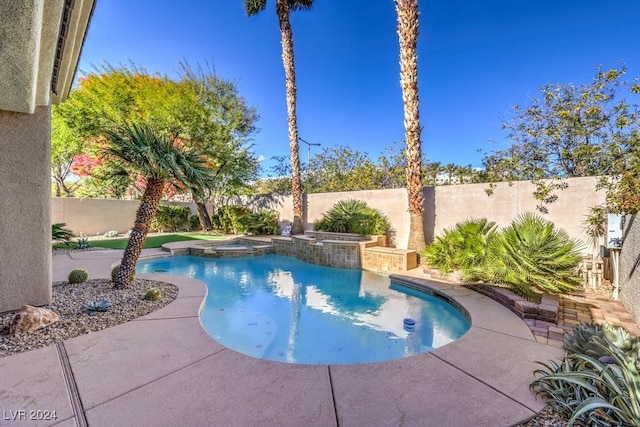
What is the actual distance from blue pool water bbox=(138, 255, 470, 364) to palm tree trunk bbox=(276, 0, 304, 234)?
5.61 metres

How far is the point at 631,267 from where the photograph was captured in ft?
15.9

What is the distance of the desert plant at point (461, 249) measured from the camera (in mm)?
6676

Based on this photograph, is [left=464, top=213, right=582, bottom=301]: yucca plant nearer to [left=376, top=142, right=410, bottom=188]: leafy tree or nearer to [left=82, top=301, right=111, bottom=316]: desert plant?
[left=82, top=301, right=111, bottom=316]: desert plant

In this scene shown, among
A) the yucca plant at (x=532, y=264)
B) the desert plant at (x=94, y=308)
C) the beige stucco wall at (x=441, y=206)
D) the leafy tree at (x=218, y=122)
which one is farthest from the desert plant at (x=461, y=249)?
the leafy tree at (x=218, y=122)

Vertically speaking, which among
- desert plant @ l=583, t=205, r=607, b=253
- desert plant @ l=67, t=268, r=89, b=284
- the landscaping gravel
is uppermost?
desert plant @ l=583, t=205, r=607, b=253

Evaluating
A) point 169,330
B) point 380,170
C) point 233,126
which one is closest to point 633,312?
point 169,330

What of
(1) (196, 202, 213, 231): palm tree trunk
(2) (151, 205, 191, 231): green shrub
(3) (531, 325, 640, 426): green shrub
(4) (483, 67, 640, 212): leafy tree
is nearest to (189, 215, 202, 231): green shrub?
(2) (151, 205, 191, 231): green shrub

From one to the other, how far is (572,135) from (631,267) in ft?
20.7

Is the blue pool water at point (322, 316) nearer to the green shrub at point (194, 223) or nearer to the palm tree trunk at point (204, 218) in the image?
the palm tree trunk at point (204, 218)

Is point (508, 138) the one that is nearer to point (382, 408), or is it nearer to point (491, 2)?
point (491, 2)

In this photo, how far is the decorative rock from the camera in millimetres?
3680

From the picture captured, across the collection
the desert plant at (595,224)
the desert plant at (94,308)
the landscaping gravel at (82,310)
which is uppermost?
the desert plant at (595,224)

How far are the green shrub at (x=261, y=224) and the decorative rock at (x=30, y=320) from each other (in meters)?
12.4

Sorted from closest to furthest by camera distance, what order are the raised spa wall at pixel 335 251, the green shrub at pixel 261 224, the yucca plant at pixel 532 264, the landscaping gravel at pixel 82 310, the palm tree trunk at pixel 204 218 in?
the landscaping gravel at pixel 82 310 < the yucca plant at pixel 532 264 < the raised spa wall at pixel 335 251 < the green shrub at pixel 261 224 < the palm tree trunk at pixel 204 218
